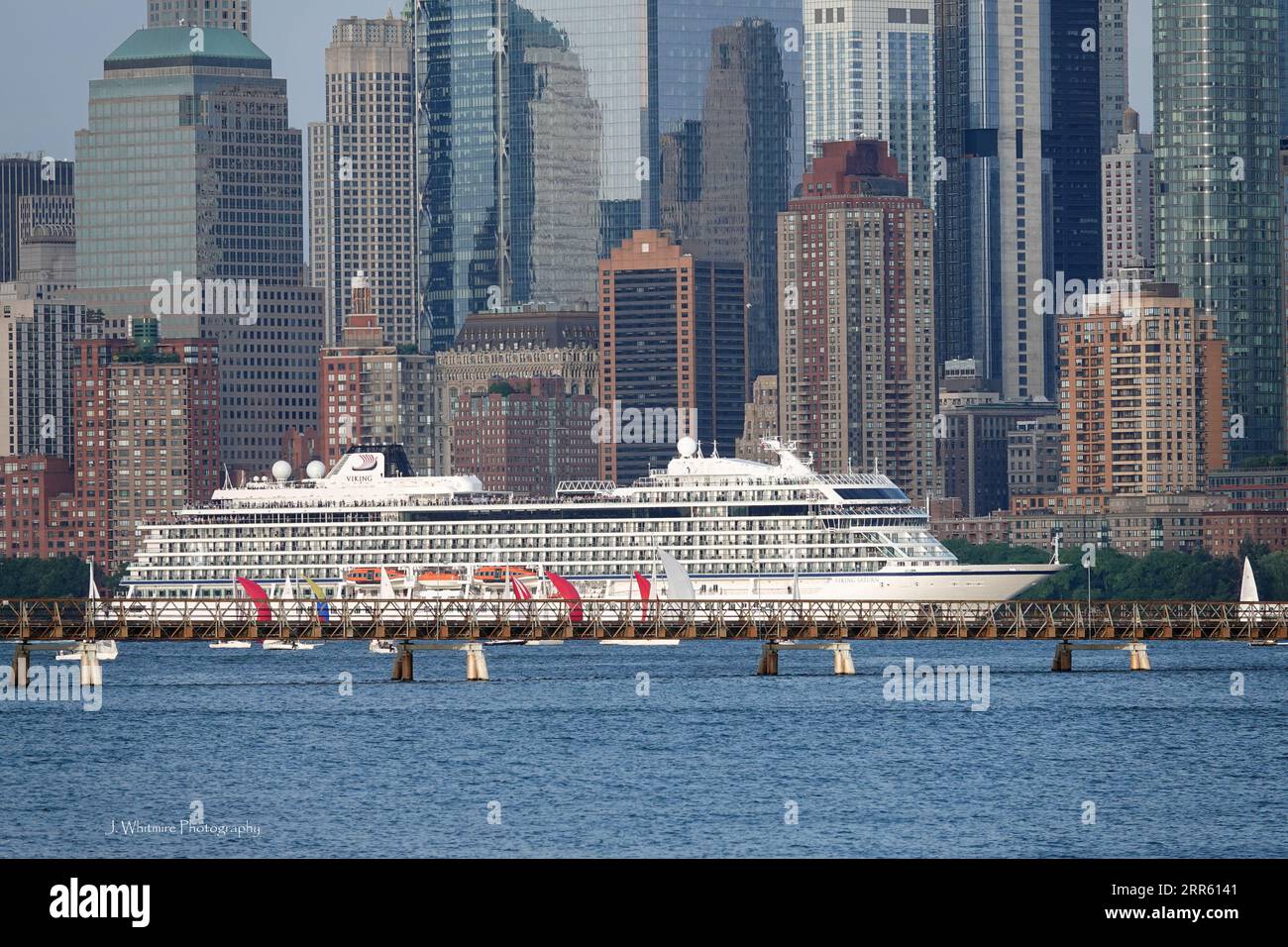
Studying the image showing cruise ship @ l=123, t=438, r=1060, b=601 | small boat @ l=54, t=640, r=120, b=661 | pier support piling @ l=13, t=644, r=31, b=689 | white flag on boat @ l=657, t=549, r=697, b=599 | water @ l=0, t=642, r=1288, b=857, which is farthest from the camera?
cruise ship @ l=123, t=438, r=1060, b=601

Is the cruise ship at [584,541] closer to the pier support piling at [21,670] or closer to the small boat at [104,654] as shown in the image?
the small boat at [104,654]

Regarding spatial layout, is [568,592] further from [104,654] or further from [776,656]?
[776,656]

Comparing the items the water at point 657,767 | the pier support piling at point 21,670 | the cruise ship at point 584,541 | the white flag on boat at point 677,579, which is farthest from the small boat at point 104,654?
the pier support piling at point 21,670

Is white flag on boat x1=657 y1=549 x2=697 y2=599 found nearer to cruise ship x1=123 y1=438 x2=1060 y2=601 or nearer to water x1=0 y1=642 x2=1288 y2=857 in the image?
cruise ship x1=123 y1=438 x2=1060 y2=601

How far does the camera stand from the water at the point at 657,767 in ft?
178

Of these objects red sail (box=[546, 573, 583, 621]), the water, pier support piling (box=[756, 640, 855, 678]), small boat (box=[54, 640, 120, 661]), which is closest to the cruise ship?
red sail (box=[546, 573, 583, 621])

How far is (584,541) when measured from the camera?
188m

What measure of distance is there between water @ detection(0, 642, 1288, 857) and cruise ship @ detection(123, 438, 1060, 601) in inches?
2272

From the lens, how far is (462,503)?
634 feet

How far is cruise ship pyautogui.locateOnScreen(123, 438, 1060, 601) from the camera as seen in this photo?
180 m

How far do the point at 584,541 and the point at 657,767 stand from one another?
117m

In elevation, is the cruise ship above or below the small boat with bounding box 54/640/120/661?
above

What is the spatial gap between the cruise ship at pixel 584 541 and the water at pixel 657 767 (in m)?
57.7
